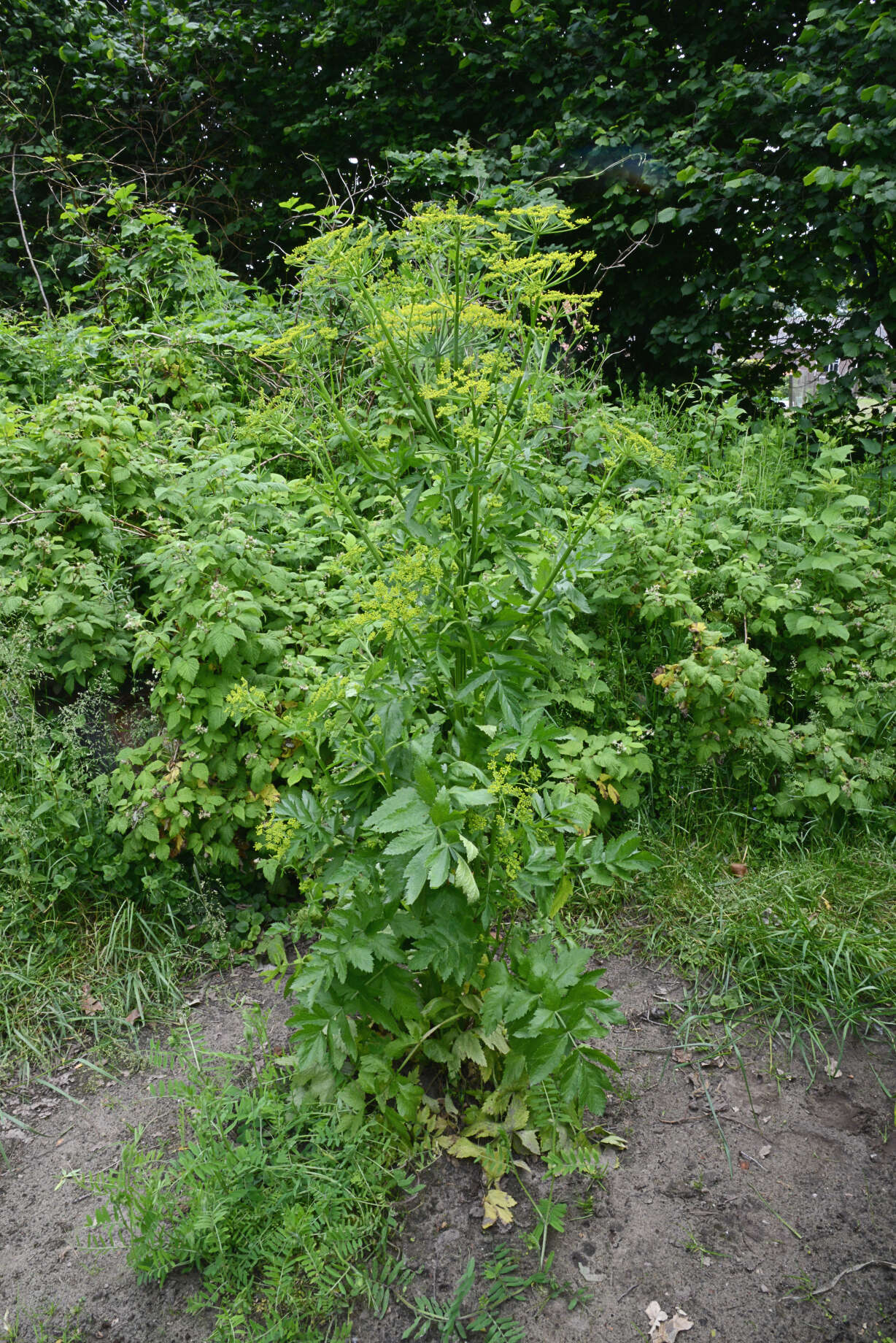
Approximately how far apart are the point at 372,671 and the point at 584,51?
20.6ft

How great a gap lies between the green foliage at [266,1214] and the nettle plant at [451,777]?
13cm

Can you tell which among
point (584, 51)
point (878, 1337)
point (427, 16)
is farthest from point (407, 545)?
point (427, 16)

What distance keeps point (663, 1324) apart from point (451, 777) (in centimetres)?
128

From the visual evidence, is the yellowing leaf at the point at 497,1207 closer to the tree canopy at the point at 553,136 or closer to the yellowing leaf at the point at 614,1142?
the yellowing leaf at the point at 614,1142

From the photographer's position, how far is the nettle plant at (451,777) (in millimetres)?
1887

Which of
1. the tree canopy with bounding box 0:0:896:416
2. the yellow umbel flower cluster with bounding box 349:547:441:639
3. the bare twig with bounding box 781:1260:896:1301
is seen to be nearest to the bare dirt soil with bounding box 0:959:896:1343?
the bare twig with bounding box 781:1260:896:1301

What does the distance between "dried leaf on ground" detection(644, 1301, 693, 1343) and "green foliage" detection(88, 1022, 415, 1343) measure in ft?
1.84

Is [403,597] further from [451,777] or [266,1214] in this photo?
[266,1214]

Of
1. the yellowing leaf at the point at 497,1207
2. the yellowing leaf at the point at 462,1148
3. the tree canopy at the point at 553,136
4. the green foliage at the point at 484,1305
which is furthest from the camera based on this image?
the tree canopy at the point at 553,136

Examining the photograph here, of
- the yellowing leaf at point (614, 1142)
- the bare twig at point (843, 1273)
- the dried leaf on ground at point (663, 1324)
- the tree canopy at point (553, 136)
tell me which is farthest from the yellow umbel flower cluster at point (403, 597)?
the tree canopy at point (553, 136)

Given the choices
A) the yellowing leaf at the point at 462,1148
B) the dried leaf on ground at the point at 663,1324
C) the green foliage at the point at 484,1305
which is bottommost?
the dried leaf on ground at the point at 663,1324

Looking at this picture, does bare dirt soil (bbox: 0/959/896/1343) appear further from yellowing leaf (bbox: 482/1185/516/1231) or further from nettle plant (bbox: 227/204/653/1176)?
nettle plant (bbox: 227/204/653/1176)

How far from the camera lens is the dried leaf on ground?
5.96 feet

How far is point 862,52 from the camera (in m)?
4.68
